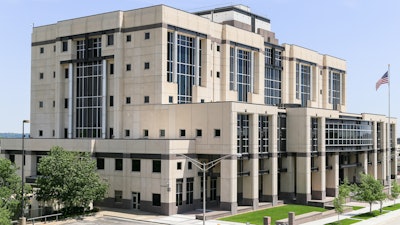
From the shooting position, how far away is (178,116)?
6838cm

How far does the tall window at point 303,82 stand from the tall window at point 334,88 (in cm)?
875

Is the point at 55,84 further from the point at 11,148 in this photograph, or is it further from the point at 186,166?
the point at 186,166

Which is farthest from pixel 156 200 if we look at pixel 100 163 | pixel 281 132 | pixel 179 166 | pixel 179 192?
pixel 281 132

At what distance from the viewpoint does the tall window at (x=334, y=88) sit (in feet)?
364

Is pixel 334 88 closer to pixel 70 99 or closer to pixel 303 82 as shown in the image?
pixel 303 82

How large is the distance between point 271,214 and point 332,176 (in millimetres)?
22975

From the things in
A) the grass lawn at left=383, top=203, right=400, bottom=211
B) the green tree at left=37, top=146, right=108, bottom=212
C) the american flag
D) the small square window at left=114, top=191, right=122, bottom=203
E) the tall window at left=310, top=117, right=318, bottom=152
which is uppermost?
the american flag

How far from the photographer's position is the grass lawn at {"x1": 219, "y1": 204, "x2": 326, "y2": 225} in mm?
59062

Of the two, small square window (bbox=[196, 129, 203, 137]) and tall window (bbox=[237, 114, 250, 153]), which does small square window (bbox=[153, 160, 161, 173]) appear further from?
tall window (bbox=[237, 114, 250, 153])

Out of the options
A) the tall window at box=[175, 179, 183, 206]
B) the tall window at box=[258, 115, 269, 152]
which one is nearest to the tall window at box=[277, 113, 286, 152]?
the tall window at box=[258, 115, 269, 152]

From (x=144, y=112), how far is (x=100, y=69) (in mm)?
10257

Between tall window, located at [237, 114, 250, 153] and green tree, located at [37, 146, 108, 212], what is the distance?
59.6 feet

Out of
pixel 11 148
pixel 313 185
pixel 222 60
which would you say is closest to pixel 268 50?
pixel 222 60

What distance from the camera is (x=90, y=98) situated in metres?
76.9
